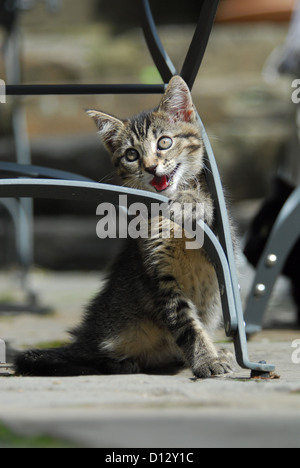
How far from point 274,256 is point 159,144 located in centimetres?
62

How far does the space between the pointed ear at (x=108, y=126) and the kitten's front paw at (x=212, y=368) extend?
1024mm

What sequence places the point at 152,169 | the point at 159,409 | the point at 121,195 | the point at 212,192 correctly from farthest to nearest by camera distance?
the point at 152,169, the point at 212,192, the point at 121,195, the point at 159,409

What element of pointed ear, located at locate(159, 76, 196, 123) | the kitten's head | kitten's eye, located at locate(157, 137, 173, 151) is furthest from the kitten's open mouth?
pointed ear, located at locate(159, 76, 196, 123)

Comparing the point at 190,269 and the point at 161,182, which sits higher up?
the point at 161,182

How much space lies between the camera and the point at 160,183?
2592 mm

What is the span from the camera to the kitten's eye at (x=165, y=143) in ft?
8.82

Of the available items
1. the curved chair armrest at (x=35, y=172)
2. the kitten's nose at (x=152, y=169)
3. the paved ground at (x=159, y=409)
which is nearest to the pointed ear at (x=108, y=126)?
the kitten's nose at (x=152, y=169)

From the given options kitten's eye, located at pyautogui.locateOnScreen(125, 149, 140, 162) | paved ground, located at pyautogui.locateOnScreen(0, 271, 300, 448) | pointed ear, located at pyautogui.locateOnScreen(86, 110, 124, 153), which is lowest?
paved ground, located at pyautogui.locateOnScreen(0, 271, 300, 448)

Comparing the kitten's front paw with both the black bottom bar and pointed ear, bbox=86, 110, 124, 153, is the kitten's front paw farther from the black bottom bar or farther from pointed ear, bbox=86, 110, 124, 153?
pointed ear, bbox=86, 110, 124, 153

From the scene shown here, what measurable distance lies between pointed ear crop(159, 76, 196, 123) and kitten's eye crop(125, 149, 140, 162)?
19cm

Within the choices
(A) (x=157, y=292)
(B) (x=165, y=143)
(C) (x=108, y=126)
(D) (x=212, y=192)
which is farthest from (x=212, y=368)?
(C) (x=108, y=126)

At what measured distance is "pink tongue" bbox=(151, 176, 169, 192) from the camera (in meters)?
2.58

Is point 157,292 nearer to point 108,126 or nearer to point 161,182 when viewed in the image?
point 161,182
